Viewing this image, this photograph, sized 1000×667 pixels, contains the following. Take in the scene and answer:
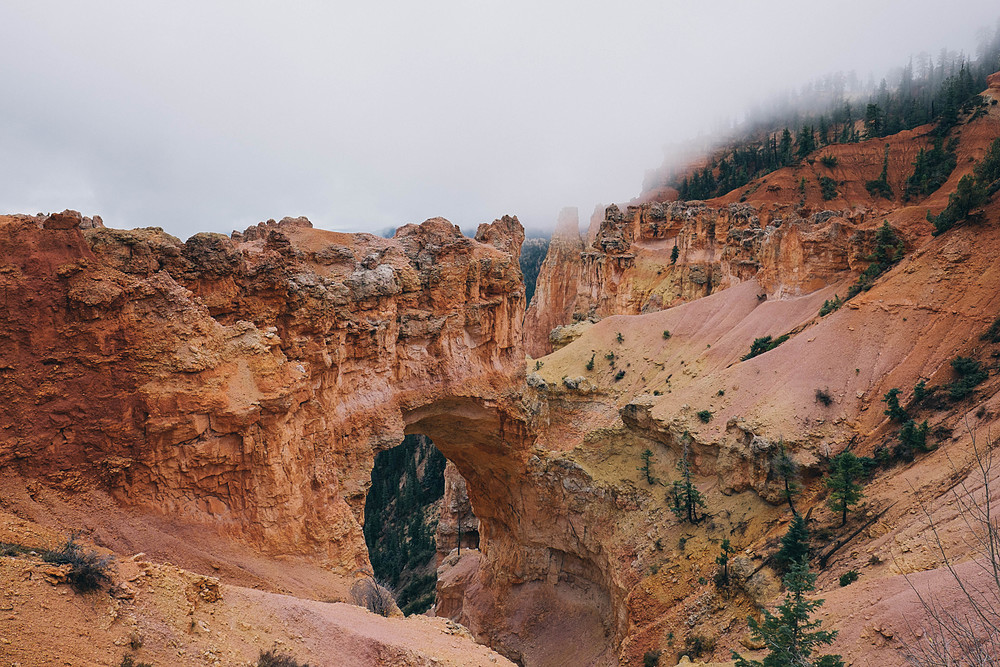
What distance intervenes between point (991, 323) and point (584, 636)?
23179 mm

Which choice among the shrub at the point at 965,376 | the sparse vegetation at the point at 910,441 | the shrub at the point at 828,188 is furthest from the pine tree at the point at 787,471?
the shrub at the point at 828,188

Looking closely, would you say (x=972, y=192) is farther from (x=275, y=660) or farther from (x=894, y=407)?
(x=275, y=660)

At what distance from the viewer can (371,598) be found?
1530 cm

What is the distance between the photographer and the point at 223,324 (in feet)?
49.2

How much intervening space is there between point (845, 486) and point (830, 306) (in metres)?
14.7

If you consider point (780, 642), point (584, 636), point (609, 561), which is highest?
point (780, 642)

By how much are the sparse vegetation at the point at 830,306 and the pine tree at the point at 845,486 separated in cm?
1186

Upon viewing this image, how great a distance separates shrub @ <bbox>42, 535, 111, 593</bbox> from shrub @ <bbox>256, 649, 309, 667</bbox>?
2.49 m

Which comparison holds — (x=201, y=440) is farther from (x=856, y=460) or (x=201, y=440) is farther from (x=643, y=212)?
(x=643, y=212)

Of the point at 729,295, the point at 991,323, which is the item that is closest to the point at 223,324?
the point at 991,323

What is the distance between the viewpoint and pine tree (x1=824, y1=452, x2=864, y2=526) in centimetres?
1877

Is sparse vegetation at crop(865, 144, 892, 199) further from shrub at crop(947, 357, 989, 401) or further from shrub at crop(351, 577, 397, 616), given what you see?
shrub at crop(351, 577, 397, 616)

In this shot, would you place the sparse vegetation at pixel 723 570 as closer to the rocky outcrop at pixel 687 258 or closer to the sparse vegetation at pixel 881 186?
the rocky outcrop at pixel 687 258

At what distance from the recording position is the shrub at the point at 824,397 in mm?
24516
